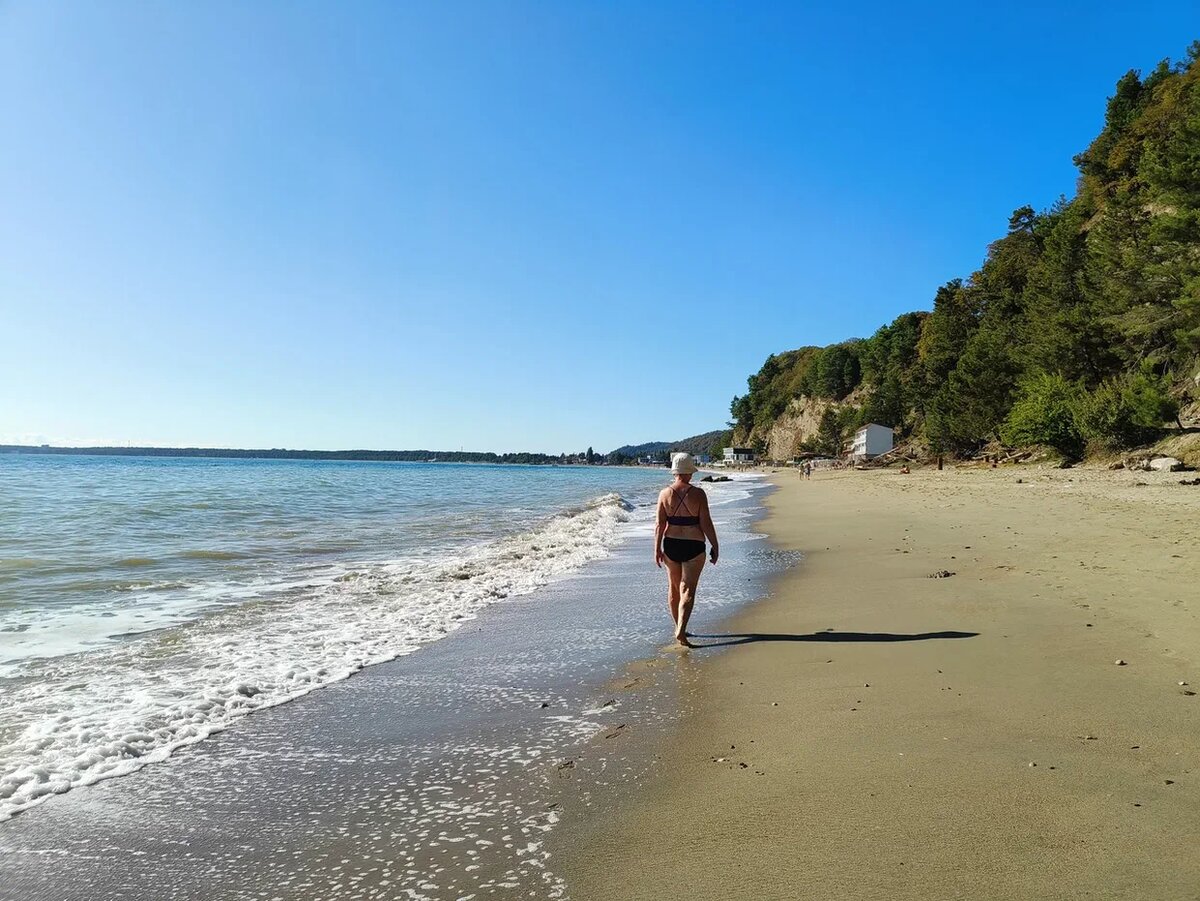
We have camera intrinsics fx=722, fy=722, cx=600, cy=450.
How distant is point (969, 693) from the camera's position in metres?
4.99

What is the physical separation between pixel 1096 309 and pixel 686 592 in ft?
148

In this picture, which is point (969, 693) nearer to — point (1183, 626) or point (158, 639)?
point (1183, 626)

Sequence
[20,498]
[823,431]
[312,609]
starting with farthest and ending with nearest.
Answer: [823,431]
[20,498]
[312,609]

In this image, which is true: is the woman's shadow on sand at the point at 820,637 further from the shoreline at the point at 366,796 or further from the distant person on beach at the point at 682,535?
the shoreline at the point at 366,796

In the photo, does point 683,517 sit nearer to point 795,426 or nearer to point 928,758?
point 928,758

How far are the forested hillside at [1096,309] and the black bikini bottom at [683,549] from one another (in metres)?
31.4

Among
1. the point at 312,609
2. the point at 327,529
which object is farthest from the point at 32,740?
the point at 327,529

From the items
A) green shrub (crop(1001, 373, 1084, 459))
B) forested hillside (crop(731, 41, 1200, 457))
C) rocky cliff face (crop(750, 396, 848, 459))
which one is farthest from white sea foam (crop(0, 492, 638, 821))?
rocky cliff face (crop(750, 396, 848, 459))

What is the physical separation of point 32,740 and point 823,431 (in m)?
125

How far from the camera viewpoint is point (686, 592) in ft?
22.9

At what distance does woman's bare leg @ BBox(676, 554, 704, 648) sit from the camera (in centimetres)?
695

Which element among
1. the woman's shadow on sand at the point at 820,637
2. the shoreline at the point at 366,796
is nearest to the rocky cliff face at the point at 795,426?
the woman's shadow on sand at the point at 820,637

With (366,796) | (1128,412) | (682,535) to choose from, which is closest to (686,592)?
(682,535)

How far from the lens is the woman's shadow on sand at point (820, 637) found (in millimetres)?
6695
